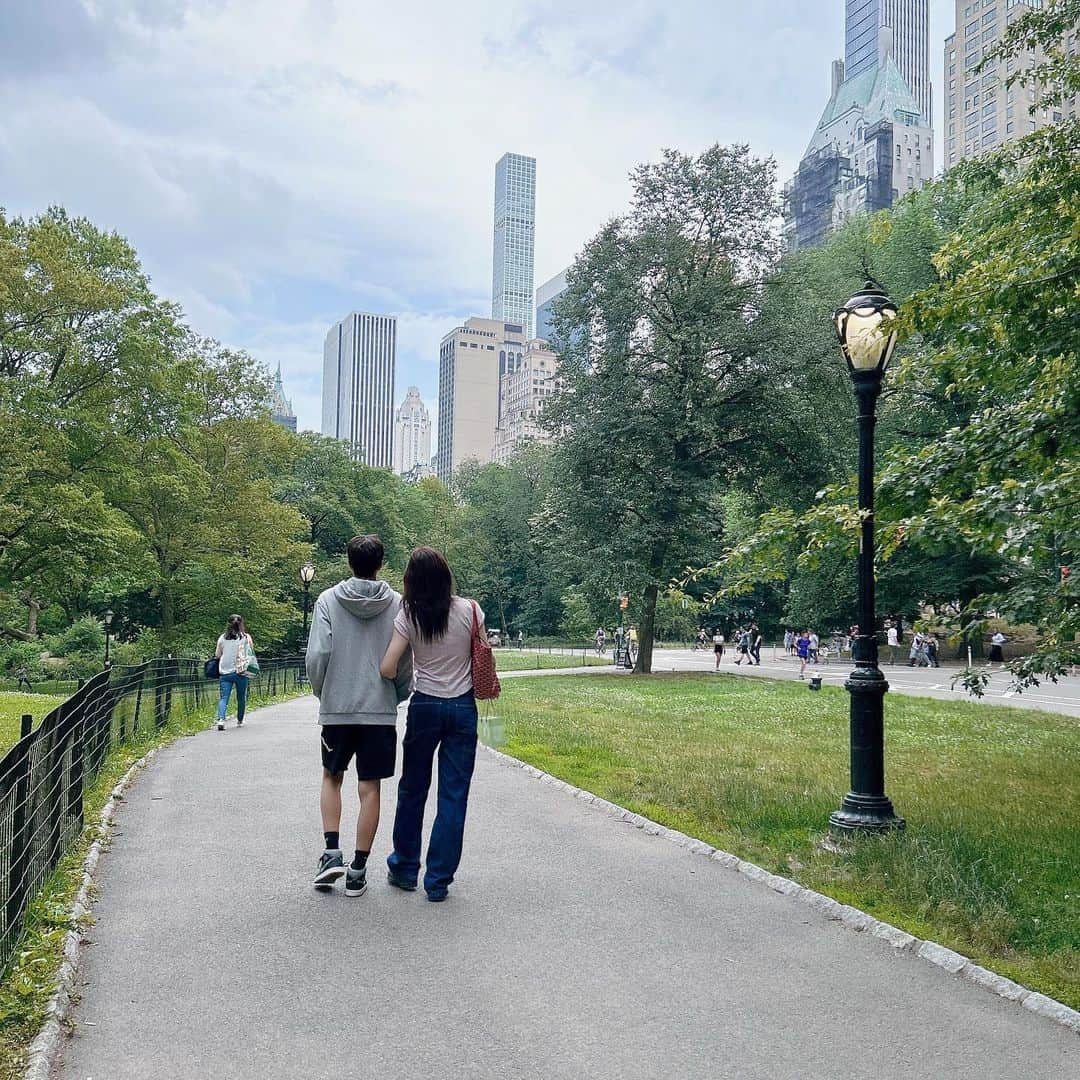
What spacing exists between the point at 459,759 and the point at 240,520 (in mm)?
36494

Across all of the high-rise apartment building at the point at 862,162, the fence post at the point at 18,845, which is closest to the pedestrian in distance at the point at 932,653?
the fence post at the point at 18,845

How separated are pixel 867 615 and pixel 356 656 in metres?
3.97

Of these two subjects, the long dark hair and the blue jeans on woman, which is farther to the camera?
the blue jeans on woman

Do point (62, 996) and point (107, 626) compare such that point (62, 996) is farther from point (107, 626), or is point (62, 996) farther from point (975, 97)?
point (975, 97)

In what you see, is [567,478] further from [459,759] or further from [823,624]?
[823,624]

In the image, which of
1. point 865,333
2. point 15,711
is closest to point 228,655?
point 15,711

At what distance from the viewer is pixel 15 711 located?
1733cm

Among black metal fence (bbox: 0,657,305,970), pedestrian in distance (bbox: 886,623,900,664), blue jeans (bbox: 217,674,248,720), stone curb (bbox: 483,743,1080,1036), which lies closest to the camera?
stone curb (bbox: 483,743,1080,1036)

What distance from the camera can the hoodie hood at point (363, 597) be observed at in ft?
19.4

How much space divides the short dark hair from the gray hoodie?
0.22ft

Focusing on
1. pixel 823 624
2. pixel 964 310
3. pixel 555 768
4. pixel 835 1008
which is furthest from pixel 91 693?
pixel 823 624

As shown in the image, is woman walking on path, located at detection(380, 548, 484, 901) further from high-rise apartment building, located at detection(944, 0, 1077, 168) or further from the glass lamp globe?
high-rise apartment building, located at detection(944, 0, 1077, 168)

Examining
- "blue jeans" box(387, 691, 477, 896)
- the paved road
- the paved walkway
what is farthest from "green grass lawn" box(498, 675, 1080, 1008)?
"blue jeans" box(387, 691, 477, 896)

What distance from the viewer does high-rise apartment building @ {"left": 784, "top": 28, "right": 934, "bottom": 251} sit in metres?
140
